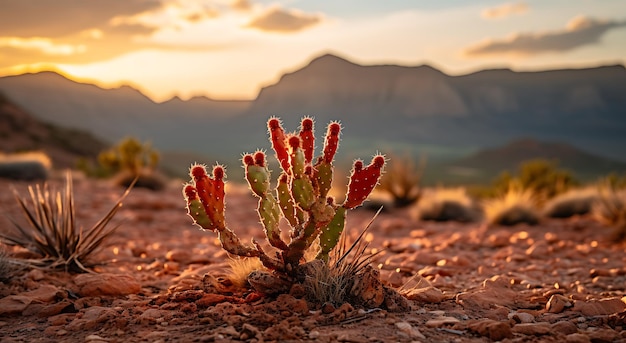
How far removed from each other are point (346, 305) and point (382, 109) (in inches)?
5711

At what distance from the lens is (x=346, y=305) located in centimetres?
444

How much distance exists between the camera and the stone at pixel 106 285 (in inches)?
211

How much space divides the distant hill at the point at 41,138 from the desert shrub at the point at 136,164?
2274 cm

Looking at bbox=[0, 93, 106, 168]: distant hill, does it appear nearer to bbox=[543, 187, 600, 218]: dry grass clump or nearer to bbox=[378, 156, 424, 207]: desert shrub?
bbox=[378, 156, 424, 207]: desert shrub

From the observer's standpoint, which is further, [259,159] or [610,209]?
[610,209]

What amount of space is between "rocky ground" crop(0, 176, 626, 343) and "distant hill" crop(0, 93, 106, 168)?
1528 inches

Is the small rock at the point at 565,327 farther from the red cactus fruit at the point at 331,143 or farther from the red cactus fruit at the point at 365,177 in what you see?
the red cactus fruit at the point at 331,143

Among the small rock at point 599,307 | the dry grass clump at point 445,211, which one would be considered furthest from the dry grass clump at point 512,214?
Result: the small rock at point 599,307

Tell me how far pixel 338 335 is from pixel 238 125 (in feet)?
484

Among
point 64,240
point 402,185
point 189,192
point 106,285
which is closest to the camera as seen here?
point 189,192

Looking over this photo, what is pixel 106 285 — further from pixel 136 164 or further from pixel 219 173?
pixel 136 164

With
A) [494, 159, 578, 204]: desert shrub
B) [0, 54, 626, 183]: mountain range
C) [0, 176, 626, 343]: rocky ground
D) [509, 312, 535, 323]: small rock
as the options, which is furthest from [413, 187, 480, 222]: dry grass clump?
[0, 54, 626, 183]: mountain range

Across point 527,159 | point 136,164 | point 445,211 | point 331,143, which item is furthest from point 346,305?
point 527,159

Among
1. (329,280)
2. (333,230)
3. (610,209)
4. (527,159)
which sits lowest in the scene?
(527,159)
